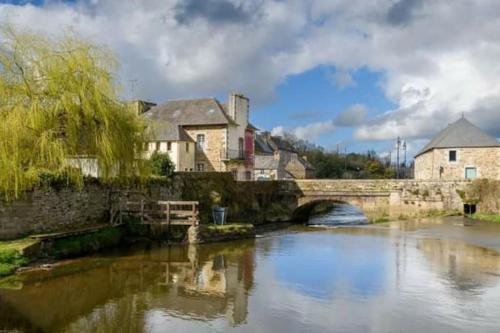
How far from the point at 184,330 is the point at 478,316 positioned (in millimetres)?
5355

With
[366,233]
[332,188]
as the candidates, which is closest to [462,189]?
[332,188]

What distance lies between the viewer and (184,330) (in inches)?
328

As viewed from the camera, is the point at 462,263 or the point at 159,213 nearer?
the point at 462,263

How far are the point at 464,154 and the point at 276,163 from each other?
651 inches

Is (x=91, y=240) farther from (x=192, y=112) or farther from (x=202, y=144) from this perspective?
(x=192, y=112)

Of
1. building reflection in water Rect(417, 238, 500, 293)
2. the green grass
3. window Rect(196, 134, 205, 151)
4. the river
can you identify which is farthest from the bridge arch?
the river

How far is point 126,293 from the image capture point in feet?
35.7

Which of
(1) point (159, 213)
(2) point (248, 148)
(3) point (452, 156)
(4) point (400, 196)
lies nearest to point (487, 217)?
(4) point (400, 196)

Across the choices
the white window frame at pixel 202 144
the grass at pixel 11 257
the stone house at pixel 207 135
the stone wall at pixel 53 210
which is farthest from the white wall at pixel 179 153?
the grass at pixel 11 257

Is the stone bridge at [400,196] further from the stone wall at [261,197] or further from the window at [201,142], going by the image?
the window at [201,142]

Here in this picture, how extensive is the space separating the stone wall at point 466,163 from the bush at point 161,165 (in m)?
20.4

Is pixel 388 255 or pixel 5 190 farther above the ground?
pixel 5 190

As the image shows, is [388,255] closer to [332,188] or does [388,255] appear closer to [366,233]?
[366,233]

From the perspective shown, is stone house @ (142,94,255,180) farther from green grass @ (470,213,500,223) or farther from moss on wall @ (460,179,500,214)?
green grass @ (470,213,500,223)
